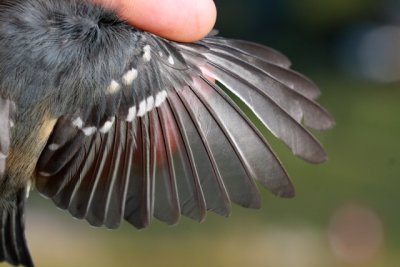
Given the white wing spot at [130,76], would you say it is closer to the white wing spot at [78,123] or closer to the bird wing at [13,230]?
the white wing spot at [78,123]

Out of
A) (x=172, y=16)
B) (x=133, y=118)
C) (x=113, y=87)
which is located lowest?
(x=133, y=118)

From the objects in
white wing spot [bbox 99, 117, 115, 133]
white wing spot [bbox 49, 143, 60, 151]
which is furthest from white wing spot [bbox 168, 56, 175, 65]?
white wing spot [bbox 49, 143, 60, 151]

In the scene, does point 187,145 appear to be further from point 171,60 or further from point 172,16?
point 172,16

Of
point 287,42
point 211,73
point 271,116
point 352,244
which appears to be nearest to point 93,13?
point 211,73

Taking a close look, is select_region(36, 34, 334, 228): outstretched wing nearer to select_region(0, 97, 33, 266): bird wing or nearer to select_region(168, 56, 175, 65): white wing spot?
select_region(168, 56, 175, 65): white wing spot

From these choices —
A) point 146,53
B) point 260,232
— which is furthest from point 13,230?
point 260,232

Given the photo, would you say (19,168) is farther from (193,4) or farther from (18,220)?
(193,4)
